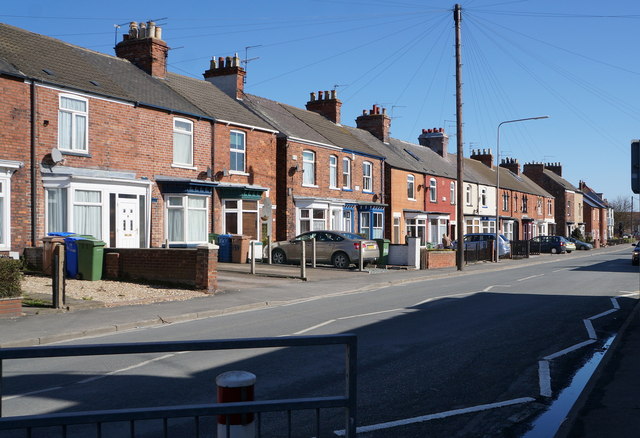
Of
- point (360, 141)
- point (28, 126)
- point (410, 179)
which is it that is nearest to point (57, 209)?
point (28, 126)

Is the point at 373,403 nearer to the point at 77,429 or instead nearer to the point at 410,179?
the point at 77,429

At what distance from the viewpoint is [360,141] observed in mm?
39719

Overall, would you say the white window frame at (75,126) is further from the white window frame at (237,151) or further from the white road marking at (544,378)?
the white road marking at (544,378)

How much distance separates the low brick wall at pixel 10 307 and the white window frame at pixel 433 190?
119ft

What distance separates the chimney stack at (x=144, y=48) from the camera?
26938 mm

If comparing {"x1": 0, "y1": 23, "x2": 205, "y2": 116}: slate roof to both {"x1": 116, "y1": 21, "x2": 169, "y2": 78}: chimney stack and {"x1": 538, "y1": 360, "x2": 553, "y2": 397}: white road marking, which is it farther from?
{"x1": 538, "y1": 360, "x2": 553, "y2": 397}: white road marking

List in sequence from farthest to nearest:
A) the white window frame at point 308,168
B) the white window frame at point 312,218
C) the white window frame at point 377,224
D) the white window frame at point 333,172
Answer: the white window frame at point 377,224, the white window frame at point 333,172, the white window frame at point 308,168, the white window frame at point 312,218

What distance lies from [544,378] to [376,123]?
1502 inches

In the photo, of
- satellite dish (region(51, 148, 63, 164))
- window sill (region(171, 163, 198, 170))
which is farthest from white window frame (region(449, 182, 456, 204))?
satellite dish (region(51, 148, 63, 164))

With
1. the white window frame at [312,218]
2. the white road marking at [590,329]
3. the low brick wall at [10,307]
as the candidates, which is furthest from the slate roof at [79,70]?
the white road marking at [590,329]

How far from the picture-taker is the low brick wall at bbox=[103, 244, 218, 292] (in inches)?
651

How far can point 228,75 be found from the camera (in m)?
32.8

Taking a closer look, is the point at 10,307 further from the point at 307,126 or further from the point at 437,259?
the point at 307,126

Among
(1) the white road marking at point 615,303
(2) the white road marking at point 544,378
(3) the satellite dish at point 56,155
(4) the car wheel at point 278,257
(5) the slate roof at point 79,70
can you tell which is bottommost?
(2) the white road marking at point 544,378
